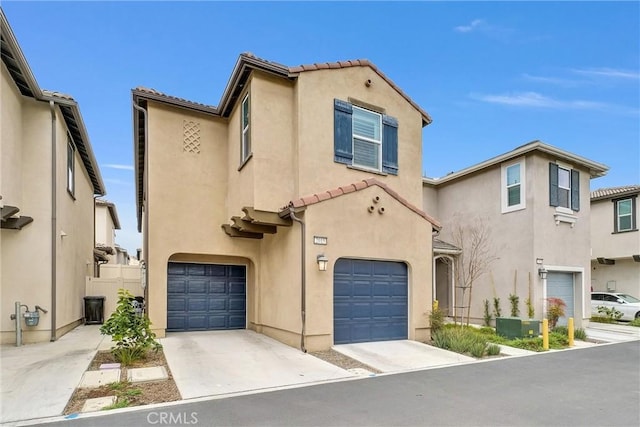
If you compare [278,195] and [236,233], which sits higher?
[278,195]

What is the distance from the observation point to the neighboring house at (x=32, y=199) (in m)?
9.07

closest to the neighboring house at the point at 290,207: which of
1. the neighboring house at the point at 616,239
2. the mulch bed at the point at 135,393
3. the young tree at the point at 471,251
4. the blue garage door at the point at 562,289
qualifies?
the mulch bed at the point at 135,393

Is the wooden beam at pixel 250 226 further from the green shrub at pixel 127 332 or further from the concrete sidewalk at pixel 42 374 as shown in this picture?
the concrete sidewalk at pixel 42 374

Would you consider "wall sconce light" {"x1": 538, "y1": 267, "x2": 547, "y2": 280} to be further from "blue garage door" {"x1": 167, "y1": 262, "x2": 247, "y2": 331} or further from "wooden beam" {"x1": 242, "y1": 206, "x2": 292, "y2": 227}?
"blue garage door" {"x1": 167, "y1": 262, "x2": 247, "y2": 331}

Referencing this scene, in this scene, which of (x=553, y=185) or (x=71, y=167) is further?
(x=553, y=185)

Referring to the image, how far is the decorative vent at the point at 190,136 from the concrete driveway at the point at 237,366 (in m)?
5.57

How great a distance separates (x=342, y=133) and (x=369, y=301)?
4720 mm

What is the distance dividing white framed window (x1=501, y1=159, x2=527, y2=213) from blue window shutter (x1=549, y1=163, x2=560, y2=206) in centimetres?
112

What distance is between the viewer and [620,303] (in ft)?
61.1

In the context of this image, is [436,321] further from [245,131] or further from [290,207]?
[245,131]

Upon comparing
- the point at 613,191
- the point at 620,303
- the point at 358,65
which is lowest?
the point at 620,303

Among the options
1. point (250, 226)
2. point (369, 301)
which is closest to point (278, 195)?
point (250, 226)

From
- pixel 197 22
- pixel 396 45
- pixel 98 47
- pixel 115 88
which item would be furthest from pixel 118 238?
pixel 396 45

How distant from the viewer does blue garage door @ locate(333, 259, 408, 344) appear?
10.0 meters
